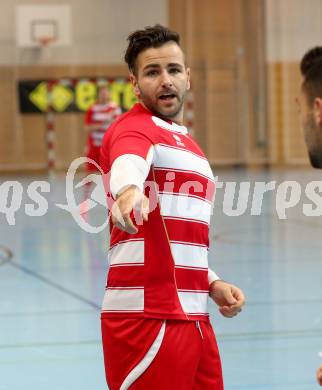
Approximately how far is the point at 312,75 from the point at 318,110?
0.11m

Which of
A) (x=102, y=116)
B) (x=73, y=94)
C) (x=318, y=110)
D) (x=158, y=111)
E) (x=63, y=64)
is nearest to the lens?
(x=318, y=110)

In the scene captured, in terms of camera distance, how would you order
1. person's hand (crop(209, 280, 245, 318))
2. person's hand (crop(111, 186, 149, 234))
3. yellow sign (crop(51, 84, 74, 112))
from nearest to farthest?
person's hand (crop(111, 186, 149, 234)) → person's hand (crop(209, 280, 245, 318)) → yellow sign (crop(51, 84, 74, 112))

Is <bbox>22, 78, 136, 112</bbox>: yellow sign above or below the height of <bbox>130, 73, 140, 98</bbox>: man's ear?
below

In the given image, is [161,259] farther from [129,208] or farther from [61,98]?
[61,98]

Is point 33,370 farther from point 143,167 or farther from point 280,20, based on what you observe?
point 280,20

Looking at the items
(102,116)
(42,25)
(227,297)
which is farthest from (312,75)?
(42,25)

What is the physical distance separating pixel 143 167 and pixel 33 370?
3.07 m

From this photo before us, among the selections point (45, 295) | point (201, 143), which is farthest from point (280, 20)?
point (45, 295)

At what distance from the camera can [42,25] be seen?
24.1 meters

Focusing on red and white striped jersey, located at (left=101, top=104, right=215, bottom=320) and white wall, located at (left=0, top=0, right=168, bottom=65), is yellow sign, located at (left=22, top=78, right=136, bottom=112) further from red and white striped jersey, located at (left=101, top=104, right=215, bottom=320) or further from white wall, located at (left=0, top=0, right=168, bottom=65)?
red and white striped jersey, located at (left=101, top=104, right=215, bottom=320)

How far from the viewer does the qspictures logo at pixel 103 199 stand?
50.5 feet

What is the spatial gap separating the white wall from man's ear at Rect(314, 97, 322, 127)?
22324 millimetres

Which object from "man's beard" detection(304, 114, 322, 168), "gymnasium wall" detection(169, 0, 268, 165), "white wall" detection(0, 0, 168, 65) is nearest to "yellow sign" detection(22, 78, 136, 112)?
"white wall" detection(0, 0, 168, 65)

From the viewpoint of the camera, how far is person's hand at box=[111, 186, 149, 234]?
2.74 m
